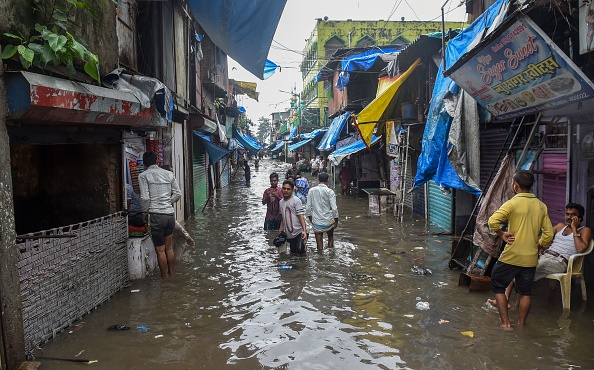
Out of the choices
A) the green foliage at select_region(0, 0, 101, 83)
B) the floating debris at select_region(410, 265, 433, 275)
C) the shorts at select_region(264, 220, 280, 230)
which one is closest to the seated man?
the floating debris at select_region(410, 265, 433, 275)

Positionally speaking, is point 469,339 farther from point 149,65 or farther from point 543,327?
point 149,65

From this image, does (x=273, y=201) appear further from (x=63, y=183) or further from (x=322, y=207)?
(x=63, y=183)

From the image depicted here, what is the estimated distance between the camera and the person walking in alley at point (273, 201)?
10539 mm

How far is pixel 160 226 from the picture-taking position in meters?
6.93

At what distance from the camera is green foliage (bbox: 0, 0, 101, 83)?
3.91 meters

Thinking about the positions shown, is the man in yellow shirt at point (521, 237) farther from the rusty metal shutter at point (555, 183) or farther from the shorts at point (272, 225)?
the shorts at point (272, 225)

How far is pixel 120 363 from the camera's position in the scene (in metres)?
4.33

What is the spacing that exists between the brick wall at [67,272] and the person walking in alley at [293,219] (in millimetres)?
2901

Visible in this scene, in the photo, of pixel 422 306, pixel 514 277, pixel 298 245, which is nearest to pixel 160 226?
pixel 298 245

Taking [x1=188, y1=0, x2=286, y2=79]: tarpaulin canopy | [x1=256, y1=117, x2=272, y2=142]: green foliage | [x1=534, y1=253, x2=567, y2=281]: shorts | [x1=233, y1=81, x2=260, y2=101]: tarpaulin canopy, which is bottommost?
[x1=534, y1=253, x2=567, y2=281]: shorts

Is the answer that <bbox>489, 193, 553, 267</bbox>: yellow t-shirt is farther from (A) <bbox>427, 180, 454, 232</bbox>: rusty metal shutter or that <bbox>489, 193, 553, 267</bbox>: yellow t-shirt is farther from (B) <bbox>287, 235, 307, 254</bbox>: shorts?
(A) <bbox>427, 180, 454, 232</bbox>: rusty metal shutter

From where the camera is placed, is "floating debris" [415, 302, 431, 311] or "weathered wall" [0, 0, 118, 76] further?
"floating debris" [415, 302, 431, 311]

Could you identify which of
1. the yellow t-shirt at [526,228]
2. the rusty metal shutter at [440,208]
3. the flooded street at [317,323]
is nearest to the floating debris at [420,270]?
the flooded street at [317,323]

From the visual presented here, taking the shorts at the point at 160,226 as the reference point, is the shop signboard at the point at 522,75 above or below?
above
